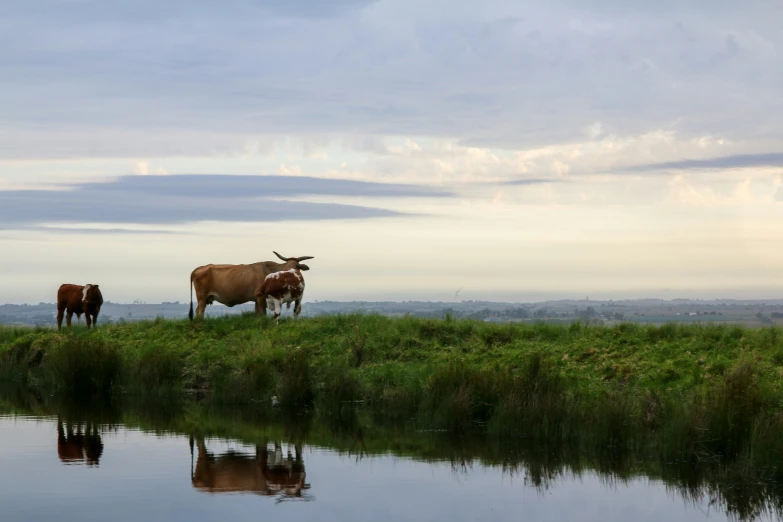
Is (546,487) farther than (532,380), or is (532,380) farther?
(532,380)

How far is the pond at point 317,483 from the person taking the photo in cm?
1181

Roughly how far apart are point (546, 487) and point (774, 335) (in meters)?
8.27

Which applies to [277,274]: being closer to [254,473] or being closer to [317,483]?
[254,473]

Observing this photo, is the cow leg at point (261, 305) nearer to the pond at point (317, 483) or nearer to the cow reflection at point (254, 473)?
the pond at point (317, 483)

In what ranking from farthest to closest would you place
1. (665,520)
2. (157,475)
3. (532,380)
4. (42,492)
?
(532,380) < (157,475) < (42,492) < (665,520)

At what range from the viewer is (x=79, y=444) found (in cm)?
1602

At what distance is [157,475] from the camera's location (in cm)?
1365

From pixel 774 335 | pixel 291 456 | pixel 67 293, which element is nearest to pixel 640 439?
pixel 291 456

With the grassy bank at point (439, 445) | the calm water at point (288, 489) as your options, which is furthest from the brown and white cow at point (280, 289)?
the calm water at point (288, 489)

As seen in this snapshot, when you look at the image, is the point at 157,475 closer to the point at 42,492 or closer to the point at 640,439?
the point at 42,492

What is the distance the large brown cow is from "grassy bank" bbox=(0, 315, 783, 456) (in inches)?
59.3

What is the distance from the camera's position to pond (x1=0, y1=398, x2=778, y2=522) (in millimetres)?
11812

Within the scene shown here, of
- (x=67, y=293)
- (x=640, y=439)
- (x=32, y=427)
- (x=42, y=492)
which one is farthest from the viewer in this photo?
(x=67, y=293)

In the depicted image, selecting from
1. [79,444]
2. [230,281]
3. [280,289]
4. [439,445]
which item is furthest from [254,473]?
[230,281]
